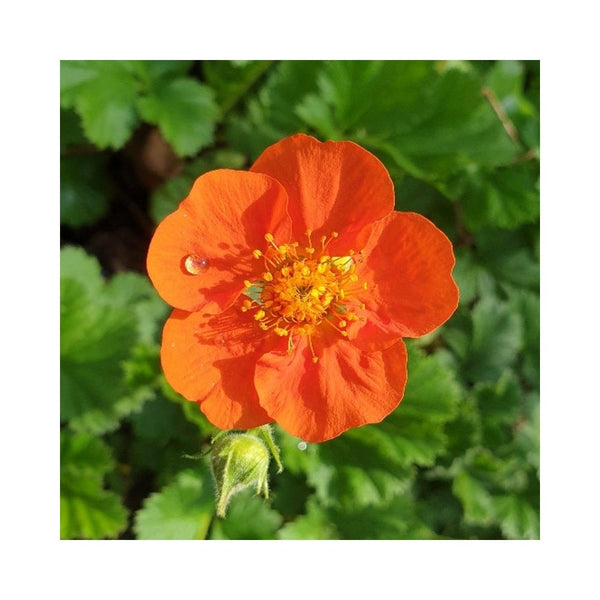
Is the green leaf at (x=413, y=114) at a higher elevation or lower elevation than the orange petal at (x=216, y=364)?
higher

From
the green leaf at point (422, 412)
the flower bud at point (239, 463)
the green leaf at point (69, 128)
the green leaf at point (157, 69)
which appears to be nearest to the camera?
the flower bud at point (239, 463)

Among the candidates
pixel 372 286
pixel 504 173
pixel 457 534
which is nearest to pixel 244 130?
pixel 504 173

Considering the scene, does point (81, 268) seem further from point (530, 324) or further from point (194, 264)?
point (530, 324)

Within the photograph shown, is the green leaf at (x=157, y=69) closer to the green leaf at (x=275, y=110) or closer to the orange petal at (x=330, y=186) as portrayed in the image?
the green leaf at (x=275, y=110)

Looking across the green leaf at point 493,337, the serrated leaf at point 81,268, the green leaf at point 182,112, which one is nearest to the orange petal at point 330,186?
the green leaf at point 182,112

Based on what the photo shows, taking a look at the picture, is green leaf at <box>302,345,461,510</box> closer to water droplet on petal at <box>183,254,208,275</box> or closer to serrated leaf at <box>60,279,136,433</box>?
serrated leaf at <box>60,279,136,433</box>

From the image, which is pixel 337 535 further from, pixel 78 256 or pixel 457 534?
pixel 78 256

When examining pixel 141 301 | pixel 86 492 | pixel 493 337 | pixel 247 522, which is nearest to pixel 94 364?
pixel 141 301
